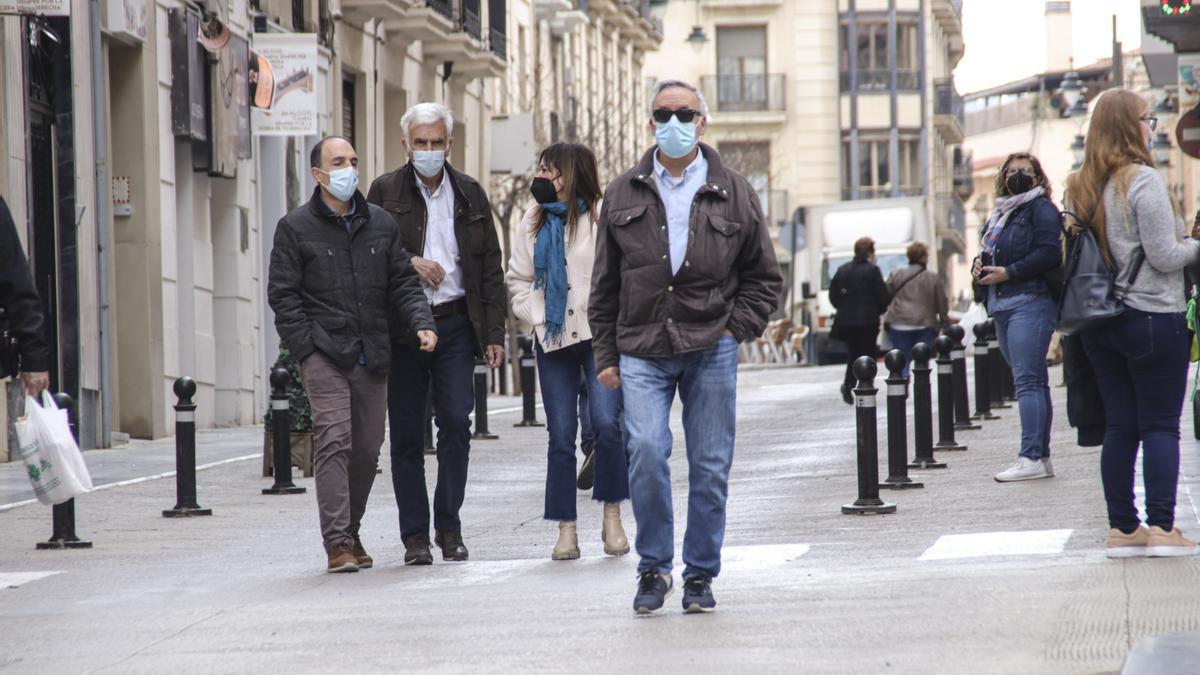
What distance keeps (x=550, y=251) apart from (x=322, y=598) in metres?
1.97

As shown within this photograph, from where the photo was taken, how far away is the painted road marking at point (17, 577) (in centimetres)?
973

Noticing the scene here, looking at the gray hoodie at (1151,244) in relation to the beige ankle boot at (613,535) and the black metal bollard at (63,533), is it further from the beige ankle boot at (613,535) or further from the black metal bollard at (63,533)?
the black metal bollard at (63,533)

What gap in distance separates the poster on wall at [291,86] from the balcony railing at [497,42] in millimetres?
12278

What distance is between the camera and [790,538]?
10.8 meters

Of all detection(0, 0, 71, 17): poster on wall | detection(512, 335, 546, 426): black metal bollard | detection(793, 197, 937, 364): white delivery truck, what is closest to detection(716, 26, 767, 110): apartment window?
detection(793, 197, 937, 364): white delivery truck

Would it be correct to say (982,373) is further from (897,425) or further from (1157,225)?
(1157,225)

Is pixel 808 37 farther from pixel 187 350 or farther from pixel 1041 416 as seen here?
pixel 1041 416

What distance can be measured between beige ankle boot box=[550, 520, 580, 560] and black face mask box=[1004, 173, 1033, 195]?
3866 mm

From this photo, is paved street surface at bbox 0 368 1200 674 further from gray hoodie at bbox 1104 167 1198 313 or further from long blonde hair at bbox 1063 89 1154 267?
long blonde hair at bbox 1063 89 1154 267

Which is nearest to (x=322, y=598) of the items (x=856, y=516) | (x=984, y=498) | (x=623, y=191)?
(x=623, y=191)

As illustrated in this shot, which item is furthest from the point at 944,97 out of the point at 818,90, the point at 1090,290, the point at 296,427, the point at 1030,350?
the point at 1090,290

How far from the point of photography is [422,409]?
390 inches

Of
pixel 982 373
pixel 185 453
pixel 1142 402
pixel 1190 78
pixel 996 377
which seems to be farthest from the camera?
pixel 1190 78

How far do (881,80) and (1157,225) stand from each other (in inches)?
2397
